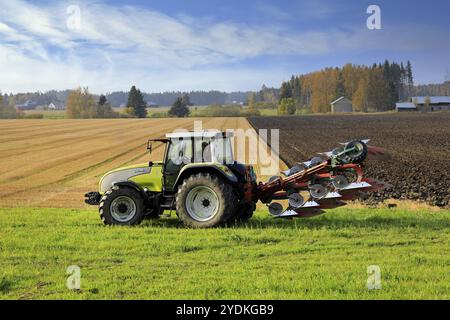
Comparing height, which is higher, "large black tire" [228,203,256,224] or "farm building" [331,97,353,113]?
"farm building" [331,97,353,113]

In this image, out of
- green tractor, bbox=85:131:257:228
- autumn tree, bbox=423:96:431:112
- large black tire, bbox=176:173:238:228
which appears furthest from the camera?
autumn tree, bbox=423:96:431:112

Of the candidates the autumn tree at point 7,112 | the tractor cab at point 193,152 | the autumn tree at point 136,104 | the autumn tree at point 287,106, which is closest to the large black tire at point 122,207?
the tractor cab at point 193,152

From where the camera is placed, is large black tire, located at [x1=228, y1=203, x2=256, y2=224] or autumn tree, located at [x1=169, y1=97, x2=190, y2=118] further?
autumn tree, located at [x1=169, y1=97, x2=190, y2=118]

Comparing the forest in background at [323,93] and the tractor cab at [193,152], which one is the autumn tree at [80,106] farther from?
the tractor cab at [193,152]

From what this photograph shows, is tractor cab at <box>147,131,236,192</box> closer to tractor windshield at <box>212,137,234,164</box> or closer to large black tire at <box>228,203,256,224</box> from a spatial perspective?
tractor windshield at <box>212,137,234,164</box>

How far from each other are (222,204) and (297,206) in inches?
68.7

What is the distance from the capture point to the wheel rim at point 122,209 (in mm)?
11742

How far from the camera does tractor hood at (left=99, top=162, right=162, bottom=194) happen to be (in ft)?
39.3

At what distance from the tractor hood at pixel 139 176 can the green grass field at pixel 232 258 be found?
3.23 ft

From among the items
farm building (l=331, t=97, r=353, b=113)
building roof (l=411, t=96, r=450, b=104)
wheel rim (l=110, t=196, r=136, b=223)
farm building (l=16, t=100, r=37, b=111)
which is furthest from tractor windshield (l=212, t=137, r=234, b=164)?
farm building (l=16, t=100, r=37, b=111)

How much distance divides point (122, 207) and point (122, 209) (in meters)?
0.05

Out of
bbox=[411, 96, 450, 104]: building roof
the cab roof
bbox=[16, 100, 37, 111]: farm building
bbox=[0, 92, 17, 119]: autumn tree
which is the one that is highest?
bbox=[16, 100, 37, 111]: farm building
